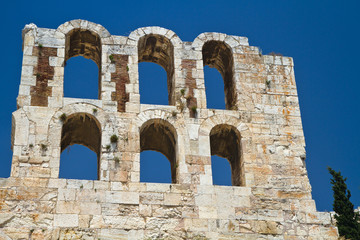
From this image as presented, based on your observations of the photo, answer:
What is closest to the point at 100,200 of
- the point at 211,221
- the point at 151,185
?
the point at 151,185

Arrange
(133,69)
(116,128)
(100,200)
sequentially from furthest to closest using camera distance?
(133,69), (116,128), (100,200)

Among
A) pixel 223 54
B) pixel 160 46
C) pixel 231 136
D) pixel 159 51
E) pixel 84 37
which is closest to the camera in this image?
pixel 231 136

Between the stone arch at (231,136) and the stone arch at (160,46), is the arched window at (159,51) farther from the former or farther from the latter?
the stone arch at (231,136)

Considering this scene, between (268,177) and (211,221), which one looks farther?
(268,177)

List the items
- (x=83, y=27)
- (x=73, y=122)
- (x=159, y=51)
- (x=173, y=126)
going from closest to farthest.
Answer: (x=173, y=126) < (x=73, y=122) < (x=83, y=27) < (x=159, y=51)

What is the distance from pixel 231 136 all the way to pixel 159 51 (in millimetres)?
3844

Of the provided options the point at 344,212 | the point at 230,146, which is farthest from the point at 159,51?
the point at 344,212

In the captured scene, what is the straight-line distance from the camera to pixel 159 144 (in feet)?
69.6

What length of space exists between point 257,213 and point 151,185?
3.04 m

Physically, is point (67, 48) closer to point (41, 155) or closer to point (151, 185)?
point (41, 155)

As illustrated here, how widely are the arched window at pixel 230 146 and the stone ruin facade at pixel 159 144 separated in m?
0.04

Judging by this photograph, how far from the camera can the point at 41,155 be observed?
61.1 ft

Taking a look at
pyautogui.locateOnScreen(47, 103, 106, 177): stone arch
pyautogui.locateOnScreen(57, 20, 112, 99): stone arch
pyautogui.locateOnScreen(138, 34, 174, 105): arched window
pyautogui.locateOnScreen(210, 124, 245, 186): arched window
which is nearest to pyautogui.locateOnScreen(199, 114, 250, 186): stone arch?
pyautogui.locateOnScreen(210, 124, 245, 186): arched window

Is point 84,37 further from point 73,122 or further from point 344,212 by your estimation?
point 344,212
